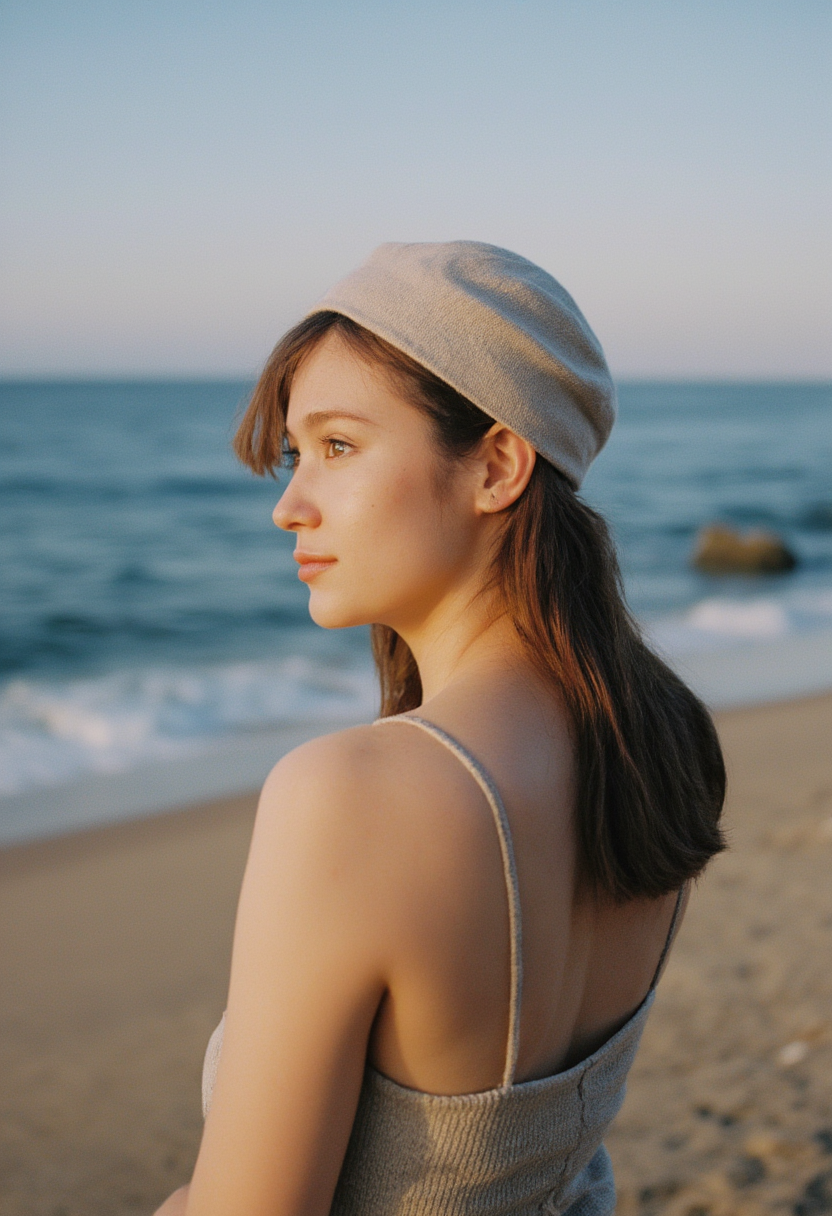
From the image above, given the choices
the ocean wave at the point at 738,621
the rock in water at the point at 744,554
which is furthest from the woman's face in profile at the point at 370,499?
the rock in water at the point at 744,554

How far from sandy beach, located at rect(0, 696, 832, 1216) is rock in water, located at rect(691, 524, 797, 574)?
1222 cm

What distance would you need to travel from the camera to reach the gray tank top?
48.2 inches

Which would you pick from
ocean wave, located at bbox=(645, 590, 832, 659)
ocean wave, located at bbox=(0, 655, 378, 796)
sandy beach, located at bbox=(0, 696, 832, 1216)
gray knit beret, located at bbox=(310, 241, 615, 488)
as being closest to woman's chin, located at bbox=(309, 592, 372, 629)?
gray knit beret, located at bbox=(310, 241, 615, 488)

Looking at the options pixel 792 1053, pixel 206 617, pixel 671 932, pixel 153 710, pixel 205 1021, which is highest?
pixel 671 932

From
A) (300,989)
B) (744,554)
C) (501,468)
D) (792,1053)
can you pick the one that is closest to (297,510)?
(501,468)

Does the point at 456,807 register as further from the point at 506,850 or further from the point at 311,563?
the point at 311,563

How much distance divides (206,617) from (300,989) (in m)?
14.2

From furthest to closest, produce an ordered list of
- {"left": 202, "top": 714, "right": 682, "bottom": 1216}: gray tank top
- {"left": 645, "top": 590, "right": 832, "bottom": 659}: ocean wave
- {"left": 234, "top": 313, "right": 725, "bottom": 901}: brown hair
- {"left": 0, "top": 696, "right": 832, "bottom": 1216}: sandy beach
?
{"left": 645, "top": 590, "right": 832, "bottom": 659}: ocean wave, {"left": 0, "top": 696, "right": 832, "bottom": 1216}: sandy beach, {"left": 234, "top": 313, "right": 725, "bottom": 901}: brown hair, {"left": 202, "top": 714, "right": 682, "bottom": 1216}: gray tank top

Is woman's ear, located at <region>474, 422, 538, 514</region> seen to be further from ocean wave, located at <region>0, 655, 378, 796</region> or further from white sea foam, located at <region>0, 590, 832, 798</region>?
ocean wave, located at <region>0, 655, 378, 796</region>

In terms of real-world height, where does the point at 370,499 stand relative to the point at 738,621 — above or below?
above

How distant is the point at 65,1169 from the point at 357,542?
10.1ft

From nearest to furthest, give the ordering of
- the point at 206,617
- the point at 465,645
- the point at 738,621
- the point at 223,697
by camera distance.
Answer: the point at 465,645 < the point at 223,697 < the point at 738,621 < the point at 206,617

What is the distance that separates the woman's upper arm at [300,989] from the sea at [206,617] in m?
1.04

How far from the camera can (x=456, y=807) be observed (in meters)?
1.14
